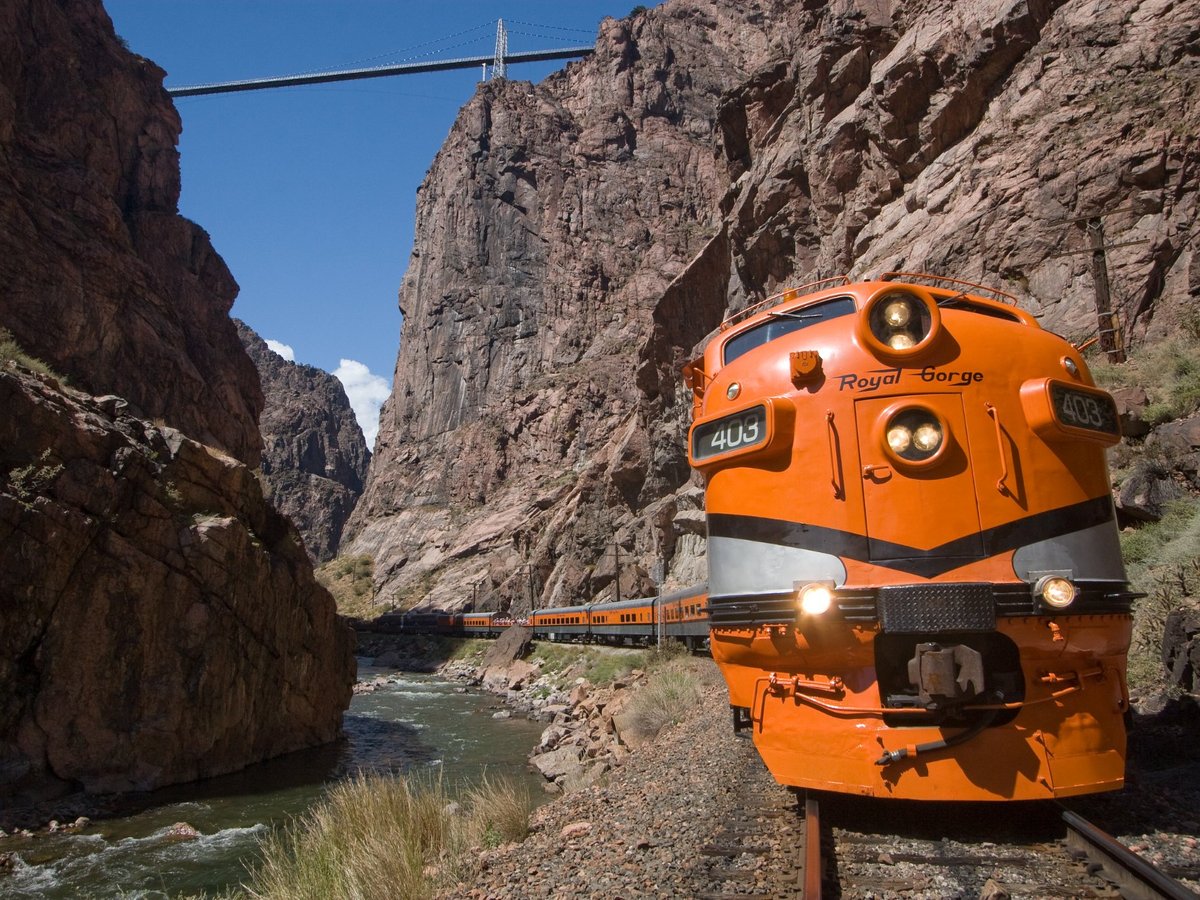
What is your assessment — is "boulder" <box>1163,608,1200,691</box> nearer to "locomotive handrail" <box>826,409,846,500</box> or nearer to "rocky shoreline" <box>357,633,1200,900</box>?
"rocky shoreline" <box>357,633,1200,900</box>

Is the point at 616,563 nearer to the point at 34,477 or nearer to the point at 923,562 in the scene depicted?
the point at 34,477

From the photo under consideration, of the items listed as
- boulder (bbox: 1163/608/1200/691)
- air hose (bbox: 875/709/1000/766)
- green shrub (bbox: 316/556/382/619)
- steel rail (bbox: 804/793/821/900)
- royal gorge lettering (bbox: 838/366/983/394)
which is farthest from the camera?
green shrub (bbox: 316/556/382/619)

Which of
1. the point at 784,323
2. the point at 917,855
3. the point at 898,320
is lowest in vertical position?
the point at 917,855

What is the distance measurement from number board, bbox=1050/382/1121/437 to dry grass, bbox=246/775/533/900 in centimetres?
553

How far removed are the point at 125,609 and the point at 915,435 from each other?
52.4 ft

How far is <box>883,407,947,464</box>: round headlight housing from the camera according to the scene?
15.8 ft

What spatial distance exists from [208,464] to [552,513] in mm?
51361

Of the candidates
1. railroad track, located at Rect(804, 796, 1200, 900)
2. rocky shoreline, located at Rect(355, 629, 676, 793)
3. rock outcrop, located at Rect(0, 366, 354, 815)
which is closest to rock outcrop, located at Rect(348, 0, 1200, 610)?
rocky shoreline, located at Rect(355, 629, 676, 793)

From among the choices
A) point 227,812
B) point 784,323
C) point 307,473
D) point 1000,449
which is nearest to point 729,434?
point 784,323

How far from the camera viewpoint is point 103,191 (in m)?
42.9

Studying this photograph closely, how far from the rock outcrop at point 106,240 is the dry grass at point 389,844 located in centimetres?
2974


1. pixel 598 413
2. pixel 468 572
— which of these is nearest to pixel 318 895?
pixel 468 572

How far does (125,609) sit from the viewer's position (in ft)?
49.6

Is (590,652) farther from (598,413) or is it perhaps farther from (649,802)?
(598,413)
